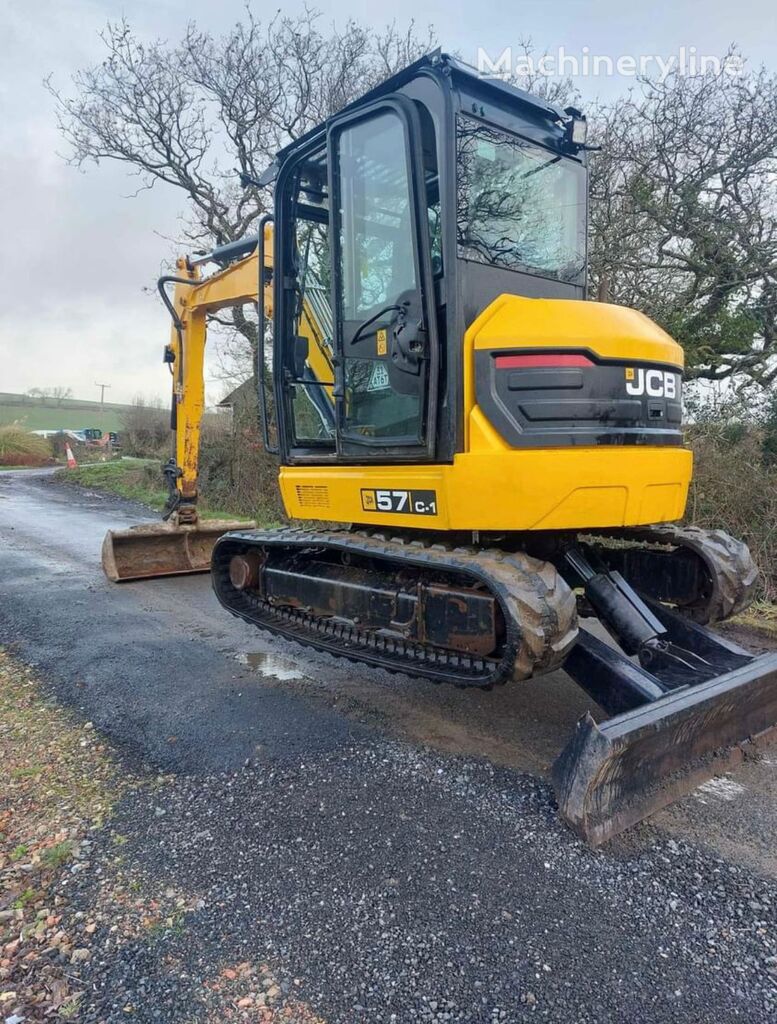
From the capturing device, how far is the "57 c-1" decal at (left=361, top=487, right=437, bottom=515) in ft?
10.5

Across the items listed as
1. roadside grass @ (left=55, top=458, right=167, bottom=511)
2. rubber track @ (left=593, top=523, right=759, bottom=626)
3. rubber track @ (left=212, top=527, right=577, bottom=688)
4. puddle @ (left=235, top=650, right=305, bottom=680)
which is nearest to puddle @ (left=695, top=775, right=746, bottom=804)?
rubber track @ (left=212, top=527, right=577, bottom=688)

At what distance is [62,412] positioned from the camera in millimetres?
50156

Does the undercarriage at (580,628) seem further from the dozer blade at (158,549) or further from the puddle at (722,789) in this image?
the dozer blade at (158,549)

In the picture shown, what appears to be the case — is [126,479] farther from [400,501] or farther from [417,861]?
[417,861]

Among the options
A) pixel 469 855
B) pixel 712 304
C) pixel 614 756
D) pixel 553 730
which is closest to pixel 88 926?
pixel 469 855

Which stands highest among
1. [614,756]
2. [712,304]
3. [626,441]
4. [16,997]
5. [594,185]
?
[594,185]

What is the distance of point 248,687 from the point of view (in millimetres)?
4141

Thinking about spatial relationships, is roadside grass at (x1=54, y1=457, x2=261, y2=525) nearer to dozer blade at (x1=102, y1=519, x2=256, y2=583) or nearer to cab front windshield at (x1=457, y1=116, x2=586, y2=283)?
dozer blade at (x1=102, y1=519, x2=256, y2=583)

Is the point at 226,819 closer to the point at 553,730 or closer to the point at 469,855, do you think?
the point at 469,855

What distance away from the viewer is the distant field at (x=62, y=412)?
142ft

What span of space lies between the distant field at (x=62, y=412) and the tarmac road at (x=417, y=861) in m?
40.9

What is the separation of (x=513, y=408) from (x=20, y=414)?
155 feet

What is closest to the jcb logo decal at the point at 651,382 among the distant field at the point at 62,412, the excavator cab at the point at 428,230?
the excavator cab at the point at 428,230

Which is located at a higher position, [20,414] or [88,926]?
[20,414]
